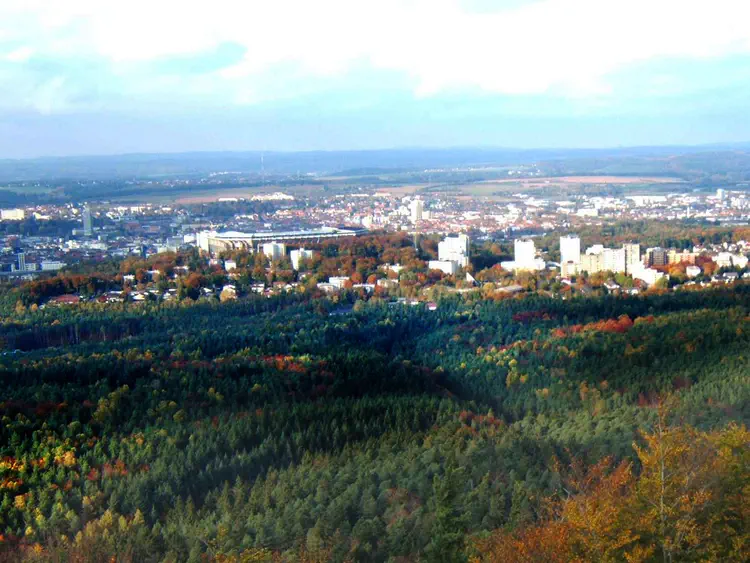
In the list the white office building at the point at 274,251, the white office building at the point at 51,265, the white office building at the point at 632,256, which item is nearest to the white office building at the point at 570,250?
the white office building at the point at 632,256

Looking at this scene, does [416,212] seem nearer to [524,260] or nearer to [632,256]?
[524,260]

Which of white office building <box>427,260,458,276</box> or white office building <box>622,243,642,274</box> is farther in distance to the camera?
white office building <box>622,243,642,274</box>

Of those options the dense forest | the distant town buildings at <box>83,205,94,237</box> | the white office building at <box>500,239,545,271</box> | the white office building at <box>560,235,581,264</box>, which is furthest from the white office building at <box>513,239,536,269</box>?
the distant town buildings at <box>83,205,94,237</box>

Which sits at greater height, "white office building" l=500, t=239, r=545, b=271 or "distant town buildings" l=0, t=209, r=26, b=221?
"distant town buildings" l=0, t=209, r=26, b=221

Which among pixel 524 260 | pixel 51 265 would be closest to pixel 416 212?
pixel 524 260

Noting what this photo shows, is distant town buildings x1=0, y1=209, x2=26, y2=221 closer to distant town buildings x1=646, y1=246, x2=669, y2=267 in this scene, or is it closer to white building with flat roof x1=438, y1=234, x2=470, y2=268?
white building with flat roof x1=438, y1=234, x2=470, y2=268

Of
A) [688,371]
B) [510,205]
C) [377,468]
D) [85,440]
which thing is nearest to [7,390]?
[85,440]

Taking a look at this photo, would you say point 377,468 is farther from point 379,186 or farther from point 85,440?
point 379,186

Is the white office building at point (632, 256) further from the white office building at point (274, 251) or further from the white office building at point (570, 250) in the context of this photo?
the white office building at point (274, 251)
